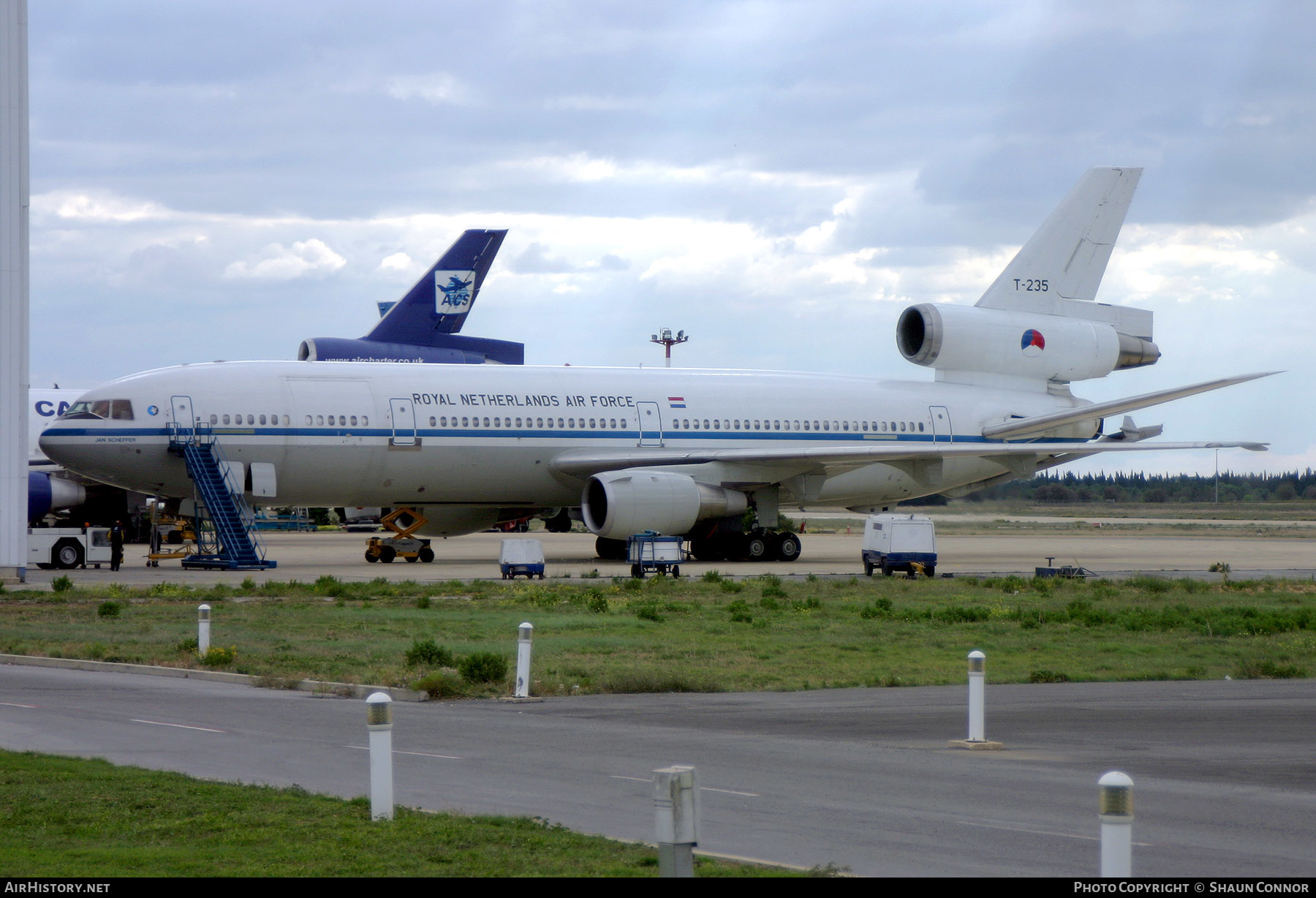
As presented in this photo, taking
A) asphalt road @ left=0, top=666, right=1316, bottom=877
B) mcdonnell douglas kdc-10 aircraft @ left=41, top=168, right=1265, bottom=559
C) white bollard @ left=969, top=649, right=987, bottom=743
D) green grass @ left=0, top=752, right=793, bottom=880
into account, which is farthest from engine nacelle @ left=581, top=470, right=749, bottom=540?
green grass @ left=0, top=752, right=793, bottom=880

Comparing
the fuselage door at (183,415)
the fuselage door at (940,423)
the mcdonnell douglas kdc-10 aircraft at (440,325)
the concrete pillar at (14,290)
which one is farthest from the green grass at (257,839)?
the mcdonnell douglas kdc-10 aircraft at (440,325)

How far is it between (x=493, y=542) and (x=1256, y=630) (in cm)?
3769

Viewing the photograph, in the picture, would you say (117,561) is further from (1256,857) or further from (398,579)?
(1256,857)

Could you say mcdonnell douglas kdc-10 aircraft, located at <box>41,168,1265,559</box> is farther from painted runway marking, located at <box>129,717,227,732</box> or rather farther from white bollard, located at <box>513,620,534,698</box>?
painted runway marking, located at <box>129,717,227,732</box>

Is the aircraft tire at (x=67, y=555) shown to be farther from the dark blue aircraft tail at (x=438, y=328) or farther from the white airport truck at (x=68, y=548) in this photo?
the dark blue aircraft tail at (x=438, y=328)

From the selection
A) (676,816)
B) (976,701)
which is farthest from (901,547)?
(676,816)

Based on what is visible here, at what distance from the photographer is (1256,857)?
24.9ft

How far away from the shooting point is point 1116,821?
211 inches

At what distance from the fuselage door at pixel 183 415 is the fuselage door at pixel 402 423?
4438mm

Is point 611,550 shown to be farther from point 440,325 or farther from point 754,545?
point 440,325

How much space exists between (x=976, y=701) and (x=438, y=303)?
4693 cm

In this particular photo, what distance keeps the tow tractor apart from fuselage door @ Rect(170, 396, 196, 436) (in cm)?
751

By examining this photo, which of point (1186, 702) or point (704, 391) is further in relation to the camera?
point (704, 391)

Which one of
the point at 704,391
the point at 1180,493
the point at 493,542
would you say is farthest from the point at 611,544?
the point at 1180,493
